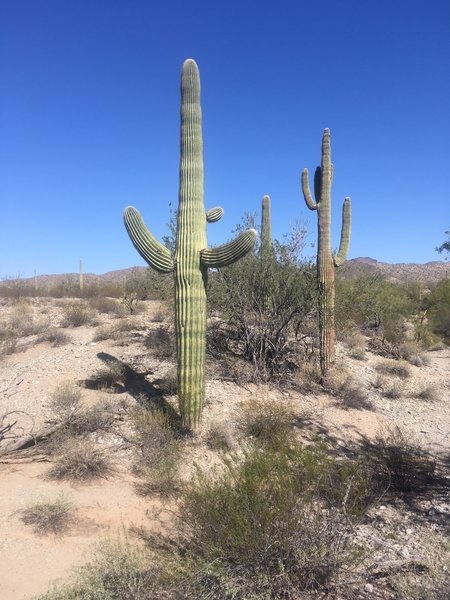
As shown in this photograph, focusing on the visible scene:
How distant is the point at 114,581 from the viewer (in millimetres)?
3127

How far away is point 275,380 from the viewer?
30.2 ft

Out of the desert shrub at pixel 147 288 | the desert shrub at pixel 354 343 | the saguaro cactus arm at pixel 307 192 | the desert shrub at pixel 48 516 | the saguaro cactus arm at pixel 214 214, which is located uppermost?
the saguaro cactus arm at pixel 307 192

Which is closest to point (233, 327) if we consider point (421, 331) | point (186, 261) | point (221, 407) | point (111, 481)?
point (221, 407)

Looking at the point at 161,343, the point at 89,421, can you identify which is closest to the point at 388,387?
the point at 161,343

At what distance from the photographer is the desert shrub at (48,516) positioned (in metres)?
4.25

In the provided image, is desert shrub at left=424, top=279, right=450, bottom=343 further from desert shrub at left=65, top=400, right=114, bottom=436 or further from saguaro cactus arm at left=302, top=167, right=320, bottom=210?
desert shrub at left=65, top=400, right=114, bottom=436

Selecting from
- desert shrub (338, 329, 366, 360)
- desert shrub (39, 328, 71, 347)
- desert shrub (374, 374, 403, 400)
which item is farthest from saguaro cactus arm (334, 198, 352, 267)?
desert shrub (39, 328, 71, 347)

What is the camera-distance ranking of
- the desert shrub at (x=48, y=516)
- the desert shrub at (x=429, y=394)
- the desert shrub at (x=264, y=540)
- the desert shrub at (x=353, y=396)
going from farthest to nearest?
the desert shrub at (x=429, y=394)
the desert shrub at (x=353, y=396)
the desert shrub at (x=48, y=516)
the desert shrub at (x=264, y=540)

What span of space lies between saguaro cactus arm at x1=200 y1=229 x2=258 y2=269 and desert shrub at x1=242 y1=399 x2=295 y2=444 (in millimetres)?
2336

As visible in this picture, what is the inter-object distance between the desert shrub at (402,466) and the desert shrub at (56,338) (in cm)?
840

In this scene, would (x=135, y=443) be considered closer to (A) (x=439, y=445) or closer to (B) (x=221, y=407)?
(B) (x=221, y=407)

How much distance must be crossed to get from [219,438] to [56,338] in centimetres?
717

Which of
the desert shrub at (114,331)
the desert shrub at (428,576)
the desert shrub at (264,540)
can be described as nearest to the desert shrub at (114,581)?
the desert shrub at (264,540)

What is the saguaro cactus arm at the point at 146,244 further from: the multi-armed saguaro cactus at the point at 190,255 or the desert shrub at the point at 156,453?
the desert shrub at the point at 156,453
